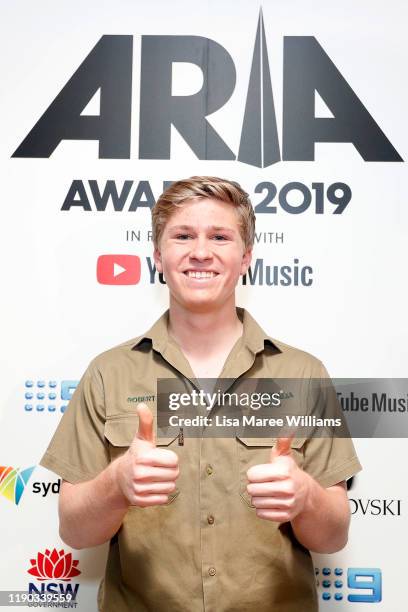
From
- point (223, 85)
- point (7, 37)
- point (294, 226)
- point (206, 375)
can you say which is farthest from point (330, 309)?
point (7, 37)

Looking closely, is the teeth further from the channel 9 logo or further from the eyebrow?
the channel 9 logo

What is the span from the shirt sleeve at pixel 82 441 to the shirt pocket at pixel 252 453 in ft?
1.04

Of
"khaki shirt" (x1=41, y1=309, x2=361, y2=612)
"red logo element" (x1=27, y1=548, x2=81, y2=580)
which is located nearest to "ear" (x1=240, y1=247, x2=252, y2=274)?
"khaki shirt" (x1=41, y1=309, x2=361, y2=612)

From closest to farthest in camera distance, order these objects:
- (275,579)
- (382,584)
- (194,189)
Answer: (275,579) < (194,189) < (382,584)

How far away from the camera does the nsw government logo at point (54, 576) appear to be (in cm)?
179

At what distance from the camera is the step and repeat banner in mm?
1812

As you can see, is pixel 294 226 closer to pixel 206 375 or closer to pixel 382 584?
pixel 206 375

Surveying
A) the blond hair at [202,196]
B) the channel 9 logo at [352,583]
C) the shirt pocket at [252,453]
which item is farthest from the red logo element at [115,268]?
the channel 9 logo at [352,583]

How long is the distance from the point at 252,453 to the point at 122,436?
0.31 metres

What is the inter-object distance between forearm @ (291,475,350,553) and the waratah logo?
2.70 ft

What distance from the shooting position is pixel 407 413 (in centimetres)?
180

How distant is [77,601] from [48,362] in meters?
0.69

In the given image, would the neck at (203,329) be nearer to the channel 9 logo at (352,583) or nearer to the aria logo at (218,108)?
the aria logo at (218,108)

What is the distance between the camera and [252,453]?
147cm
